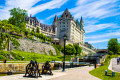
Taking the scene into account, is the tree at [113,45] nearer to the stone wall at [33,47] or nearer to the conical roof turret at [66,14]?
the stone wall at [33,47]

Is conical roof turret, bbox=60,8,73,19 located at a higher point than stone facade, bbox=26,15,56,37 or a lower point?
higher

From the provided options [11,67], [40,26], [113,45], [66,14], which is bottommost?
[11,67]

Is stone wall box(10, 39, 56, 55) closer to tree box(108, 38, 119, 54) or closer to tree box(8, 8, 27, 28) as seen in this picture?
tree box(8, 8, 27, 28)

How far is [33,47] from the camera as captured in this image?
53.1m

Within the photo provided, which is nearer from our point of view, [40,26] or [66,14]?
[40,26]

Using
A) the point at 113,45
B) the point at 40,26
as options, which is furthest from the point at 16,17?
the point at 113,45

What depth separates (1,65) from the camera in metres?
20.9

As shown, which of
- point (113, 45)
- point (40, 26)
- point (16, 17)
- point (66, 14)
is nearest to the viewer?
point (16, 17)

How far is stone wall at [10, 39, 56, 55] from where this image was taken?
47.6 meters

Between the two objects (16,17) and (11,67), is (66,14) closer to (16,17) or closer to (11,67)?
(16,17)

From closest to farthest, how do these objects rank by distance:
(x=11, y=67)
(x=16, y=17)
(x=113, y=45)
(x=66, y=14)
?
(x=11, y=67)
(x=16, y=17)
(x=113, y=45)
(x=66, y=14)

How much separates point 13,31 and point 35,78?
1605 inches

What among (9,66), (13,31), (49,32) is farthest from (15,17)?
(49,32)

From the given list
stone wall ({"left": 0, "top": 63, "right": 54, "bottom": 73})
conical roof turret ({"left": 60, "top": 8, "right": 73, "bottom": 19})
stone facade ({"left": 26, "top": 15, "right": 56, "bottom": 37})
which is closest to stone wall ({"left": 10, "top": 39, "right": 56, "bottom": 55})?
stone wall ({"left": 0, "top": 63, "right": 54, "bottom": 73})
